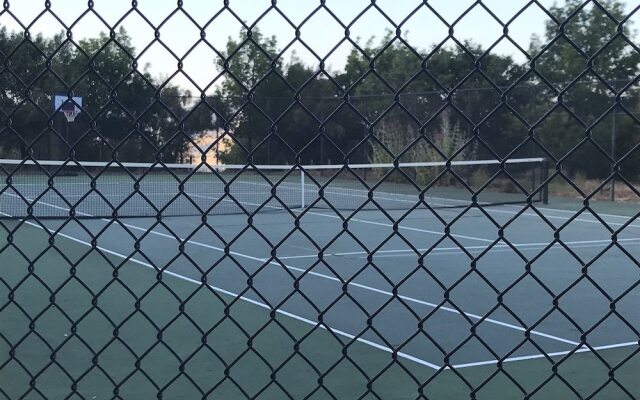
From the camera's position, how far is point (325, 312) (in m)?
3.07

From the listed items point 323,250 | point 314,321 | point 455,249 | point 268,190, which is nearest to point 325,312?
point 323,250

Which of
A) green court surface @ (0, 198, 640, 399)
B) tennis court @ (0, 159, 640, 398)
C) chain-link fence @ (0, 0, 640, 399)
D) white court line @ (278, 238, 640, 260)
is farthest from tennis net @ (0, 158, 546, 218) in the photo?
green court surface @ (0, 198, 640, 399)

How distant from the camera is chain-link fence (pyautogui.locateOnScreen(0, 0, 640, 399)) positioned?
2.75 m

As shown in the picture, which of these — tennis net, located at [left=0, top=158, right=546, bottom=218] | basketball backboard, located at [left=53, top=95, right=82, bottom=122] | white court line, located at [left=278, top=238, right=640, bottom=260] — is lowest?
white court line, located at [left=278, top=238, right=640, bottom=260]

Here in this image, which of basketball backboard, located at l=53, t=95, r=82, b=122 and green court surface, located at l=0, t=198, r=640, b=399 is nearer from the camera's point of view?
basketball backboard, located at l=53, t=95, r=82, b=122

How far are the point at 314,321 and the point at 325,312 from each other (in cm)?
445

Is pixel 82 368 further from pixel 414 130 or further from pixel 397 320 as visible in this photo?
pixel 414 130

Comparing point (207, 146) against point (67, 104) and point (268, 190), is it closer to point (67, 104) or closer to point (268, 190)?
point (67, 104)

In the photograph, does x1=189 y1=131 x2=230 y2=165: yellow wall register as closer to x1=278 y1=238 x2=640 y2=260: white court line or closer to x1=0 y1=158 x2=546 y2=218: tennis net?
x1=0 y1=158 x2=546 y2=218: tennis net

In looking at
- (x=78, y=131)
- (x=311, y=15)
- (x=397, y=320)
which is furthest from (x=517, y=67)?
(x=311, y=15)

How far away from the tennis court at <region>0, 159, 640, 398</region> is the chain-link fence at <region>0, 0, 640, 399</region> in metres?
0.03

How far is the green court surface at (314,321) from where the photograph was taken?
123 inches

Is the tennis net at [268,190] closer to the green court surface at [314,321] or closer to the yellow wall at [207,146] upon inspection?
the yellow wall at [207,146]

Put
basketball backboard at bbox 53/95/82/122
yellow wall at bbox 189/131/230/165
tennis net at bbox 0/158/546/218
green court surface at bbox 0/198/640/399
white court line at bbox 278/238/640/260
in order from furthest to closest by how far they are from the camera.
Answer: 1. tennis net at bbox 0/158/546/218
2. white court line at bbox 278/238/640/260
3. green court surface at bbox 0/198/640/399
4. yellow wall at bbox 189/131/230/165
5. basketball backboard at bbox 53/95/82/122
